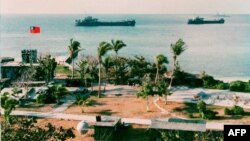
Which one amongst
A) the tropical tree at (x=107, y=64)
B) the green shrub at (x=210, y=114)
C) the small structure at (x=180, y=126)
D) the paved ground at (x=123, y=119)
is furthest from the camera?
the tropical tree at (x=107, y=64)

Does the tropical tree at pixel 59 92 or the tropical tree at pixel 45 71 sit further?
the tropical tree at pixel 45 71

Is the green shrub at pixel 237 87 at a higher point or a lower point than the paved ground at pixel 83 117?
higher

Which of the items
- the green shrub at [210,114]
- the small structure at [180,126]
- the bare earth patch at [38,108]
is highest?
the small structure at [180,126]

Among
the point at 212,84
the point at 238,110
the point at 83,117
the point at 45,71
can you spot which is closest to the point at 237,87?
the point at 212,84

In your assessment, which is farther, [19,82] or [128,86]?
[128,86]

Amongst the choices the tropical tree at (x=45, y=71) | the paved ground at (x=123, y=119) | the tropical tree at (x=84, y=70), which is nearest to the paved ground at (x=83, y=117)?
the paved ground at (x=123, y=119)

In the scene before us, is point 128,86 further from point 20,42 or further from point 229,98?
point 20,42

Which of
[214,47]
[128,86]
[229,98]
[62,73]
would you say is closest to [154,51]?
[214,47]

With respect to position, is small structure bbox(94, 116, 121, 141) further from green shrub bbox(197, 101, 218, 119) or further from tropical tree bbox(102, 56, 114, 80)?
tropical tree bbox(102, 56, 114, 80)

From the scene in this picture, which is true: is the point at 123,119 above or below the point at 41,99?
below

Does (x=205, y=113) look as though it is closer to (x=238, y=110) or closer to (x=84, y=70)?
(x=238, y=110)

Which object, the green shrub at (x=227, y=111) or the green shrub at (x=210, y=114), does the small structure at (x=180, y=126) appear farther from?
the green shrub at (x=227, y=111)
